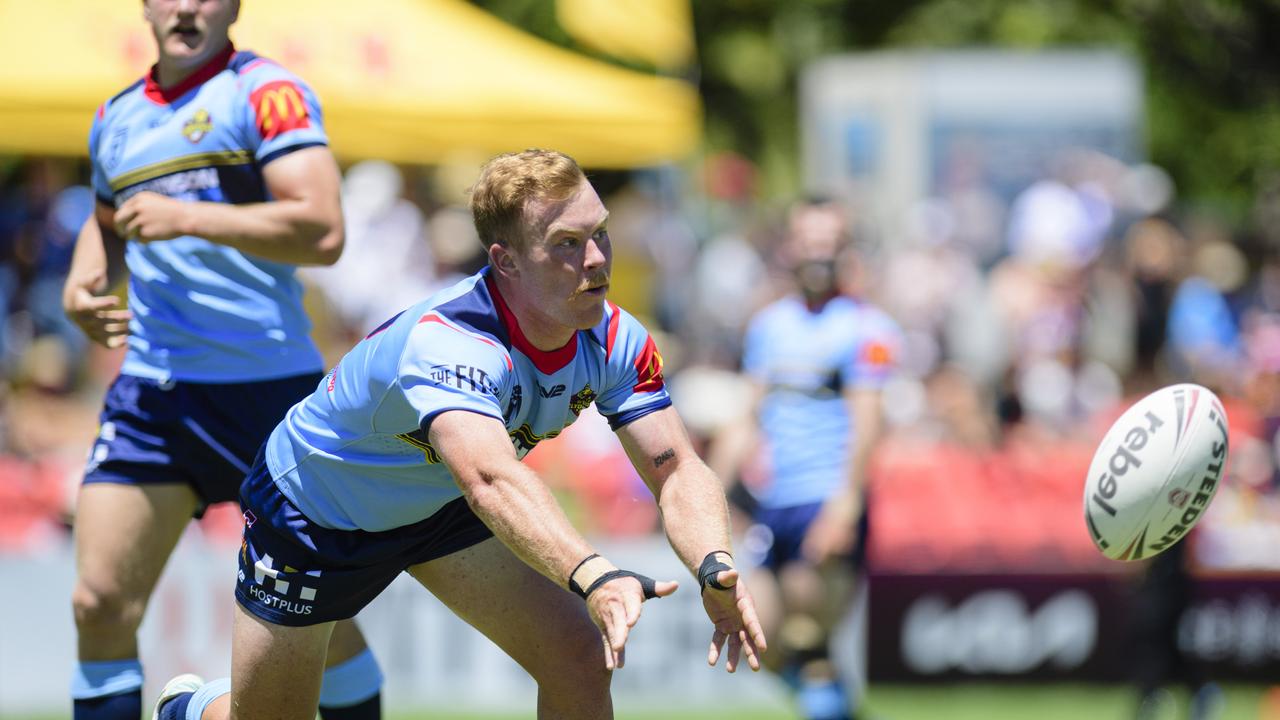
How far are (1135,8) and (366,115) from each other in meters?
12.3

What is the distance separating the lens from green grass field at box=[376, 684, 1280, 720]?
881 cm

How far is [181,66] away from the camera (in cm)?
496

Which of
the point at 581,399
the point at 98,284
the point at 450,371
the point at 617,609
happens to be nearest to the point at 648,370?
the point at 581,399

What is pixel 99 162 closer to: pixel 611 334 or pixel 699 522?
pixel 611 334

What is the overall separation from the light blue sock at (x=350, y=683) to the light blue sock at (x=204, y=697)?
383 mm

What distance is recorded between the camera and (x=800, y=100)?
22.6 metres

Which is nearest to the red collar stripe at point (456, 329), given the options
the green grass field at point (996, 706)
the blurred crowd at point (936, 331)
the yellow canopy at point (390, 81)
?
the blurred crowd at point (936, 331)

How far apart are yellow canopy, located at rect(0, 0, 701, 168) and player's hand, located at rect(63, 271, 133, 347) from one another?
5.87 m

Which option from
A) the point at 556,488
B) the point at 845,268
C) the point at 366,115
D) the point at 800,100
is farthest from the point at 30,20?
the point at 800,100

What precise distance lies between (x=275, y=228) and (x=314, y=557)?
3.15ft

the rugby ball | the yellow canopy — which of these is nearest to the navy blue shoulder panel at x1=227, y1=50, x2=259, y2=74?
the rugby ball

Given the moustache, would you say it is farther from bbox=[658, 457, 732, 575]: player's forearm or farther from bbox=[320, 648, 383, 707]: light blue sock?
bbox=[320, 648, 383, 707]: light blue sock

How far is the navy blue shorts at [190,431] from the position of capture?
4930 mm

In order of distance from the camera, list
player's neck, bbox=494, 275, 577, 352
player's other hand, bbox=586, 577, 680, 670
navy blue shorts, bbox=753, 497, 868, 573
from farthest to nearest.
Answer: navy blue shorts, bbox=753, 497, 868, 573, player's neck, bbox=494, 275, 577, 352, player's other hand, bbox=586, 577, 680, 670
